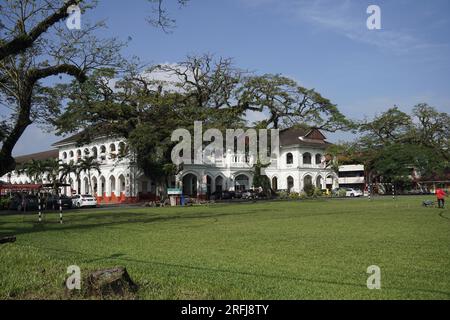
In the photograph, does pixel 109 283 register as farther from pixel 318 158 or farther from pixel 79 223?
pixel 318 158

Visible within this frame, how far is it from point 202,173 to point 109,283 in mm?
54394

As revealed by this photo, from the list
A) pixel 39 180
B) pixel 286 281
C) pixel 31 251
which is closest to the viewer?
pixel 286 281

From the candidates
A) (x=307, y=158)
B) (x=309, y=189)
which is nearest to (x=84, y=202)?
(x=309, y=189)

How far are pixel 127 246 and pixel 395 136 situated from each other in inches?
2675

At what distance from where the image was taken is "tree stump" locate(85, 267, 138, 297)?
6473 mm

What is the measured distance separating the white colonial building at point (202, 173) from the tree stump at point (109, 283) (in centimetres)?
4179

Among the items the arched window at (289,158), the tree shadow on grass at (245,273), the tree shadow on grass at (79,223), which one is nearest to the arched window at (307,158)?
the arched window at (289,158)

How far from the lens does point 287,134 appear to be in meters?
75.9

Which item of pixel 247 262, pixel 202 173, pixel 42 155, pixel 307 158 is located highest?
pixel 42 155

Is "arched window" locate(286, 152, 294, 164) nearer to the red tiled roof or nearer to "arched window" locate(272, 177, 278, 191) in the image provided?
"arched window" locate(272, 177, 278, 191)

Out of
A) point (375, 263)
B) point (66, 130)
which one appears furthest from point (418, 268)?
point (66, 130)

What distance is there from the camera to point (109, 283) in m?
6.50

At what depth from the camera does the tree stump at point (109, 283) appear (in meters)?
6.47
